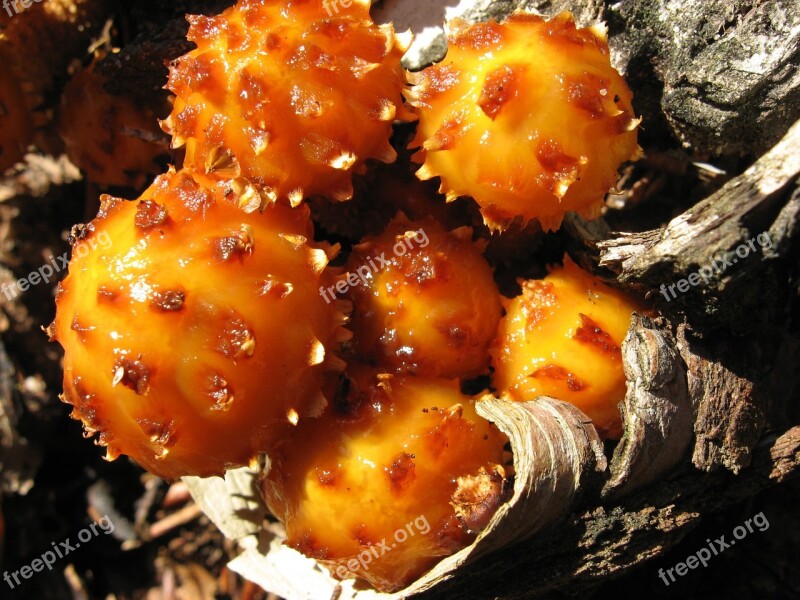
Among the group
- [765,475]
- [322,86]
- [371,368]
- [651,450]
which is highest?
[322,86]

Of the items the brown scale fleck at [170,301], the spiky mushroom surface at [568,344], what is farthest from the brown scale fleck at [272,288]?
the spiky mushroom surface at [568,344]

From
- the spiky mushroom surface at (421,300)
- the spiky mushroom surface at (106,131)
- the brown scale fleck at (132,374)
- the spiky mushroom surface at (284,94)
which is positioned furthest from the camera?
the spiky mushroom surface at (106,131)

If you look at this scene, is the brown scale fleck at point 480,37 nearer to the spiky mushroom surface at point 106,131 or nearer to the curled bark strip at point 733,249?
the curled bark strip at point 733,249

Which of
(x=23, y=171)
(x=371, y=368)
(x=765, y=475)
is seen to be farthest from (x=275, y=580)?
(x=23, y=171)

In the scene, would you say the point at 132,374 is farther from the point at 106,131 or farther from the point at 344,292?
the point at 106,131

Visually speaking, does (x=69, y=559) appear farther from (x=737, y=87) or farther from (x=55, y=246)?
(x=737, y=87)

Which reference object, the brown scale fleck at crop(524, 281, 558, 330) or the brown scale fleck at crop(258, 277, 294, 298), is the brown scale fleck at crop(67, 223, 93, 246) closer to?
the brown scale fleck at crop(258, 277, 294, 298)

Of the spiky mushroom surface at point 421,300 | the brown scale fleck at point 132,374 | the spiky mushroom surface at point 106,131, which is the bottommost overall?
the spiky mushroom surface at point 421,300
